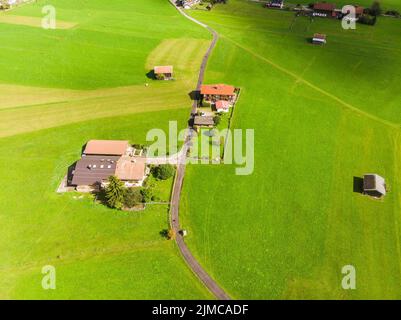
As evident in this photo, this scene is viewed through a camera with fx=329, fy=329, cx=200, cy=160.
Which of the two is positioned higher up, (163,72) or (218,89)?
(163,72)

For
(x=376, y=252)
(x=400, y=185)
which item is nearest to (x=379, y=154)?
(x=400, y=185)

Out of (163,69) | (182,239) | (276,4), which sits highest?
(276,4)

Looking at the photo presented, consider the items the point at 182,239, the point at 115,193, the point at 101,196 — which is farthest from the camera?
the point at 101,196

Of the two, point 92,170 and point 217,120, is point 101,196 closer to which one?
point 92,170

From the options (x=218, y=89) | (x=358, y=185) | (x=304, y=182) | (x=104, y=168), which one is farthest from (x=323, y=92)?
(x=104, y=168)

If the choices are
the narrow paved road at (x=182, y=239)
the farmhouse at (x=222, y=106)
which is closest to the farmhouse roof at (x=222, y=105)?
the farmhouse at (x=222, y=106)

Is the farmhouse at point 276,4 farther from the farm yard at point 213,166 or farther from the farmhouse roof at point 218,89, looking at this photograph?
the farmhouse roof at point 218,89
